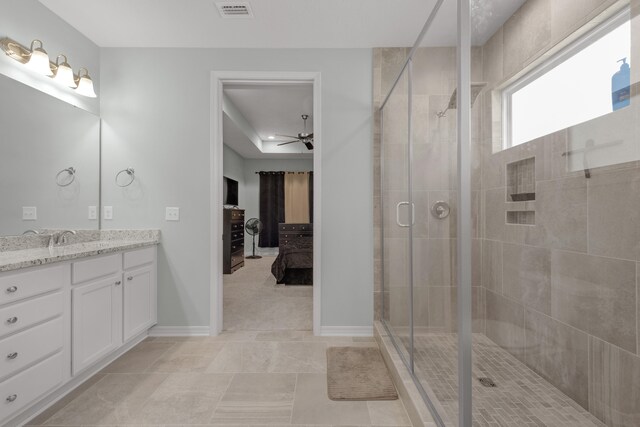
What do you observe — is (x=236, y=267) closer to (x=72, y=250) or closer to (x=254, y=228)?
(x=254, y=228)

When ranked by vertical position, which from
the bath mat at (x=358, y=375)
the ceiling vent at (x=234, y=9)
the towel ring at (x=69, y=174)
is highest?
the ceiling vent at (x=234, y=9)

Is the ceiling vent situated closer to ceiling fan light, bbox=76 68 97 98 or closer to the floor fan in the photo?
ceiling fan light, bbox=76 68 97 98

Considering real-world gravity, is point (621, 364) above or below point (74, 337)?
above

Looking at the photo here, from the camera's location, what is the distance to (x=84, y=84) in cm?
237

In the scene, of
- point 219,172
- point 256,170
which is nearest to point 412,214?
point 219,172

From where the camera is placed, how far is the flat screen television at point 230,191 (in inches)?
245

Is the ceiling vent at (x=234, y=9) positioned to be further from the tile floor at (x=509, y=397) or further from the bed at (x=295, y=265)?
the bed at (x=295, y=265)

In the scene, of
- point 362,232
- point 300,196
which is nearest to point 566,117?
point 362,232

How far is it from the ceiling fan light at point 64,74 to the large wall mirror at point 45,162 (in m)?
0.15

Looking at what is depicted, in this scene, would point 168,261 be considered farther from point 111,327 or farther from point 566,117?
point 566,117

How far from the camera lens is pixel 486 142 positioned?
3.67ft

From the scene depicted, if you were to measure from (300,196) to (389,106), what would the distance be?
5.57 m

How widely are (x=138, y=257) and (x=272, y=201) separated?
547 centimetres

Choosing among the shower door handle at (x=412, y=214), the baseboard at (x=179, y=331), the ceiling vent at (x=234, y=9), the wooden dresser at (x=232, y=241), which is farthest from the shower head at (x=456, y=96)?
the wooden dresser at (x=232, y=241)
